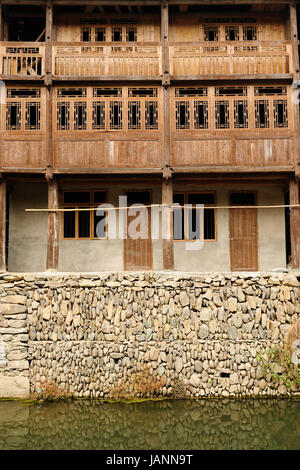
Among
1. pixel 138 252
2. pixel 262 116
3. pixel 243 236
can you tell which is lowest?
pixel 138 252

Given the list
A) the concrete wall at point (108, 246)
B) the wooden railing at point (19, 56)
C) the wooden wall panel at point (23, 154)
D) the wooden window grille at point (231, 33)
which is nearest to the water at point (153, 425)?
the concrete wall at point (108, 246)

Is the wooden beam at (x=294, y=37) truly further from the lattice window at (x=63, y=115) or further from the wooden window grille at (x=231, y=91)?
the lattice window at (x=63, y=115)

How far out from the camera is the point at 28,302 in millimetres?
11766

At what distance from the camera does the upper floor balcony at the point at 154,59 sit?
46.5 ft

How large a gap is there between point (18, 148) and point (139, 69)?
431cm

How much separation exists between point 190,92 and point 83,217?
17.2 ft

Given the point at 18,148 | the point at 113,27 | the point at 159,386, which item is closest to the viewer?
the point at 159,386

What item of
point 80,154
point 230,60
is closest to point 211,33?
point 230,60

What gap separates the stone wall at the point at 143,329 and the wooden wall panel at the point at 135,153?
12.2 feet

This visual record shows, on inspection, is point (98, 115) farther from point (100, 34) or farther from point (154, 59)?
point (100, 34)

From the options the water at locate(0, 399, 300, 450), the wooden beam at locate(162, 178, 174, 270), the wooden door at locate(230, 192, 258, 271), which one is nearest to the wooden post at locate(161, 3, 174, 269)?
the wooden beam at locate(162, 178, 174, 270)

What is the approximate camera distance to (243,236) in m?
15.6
